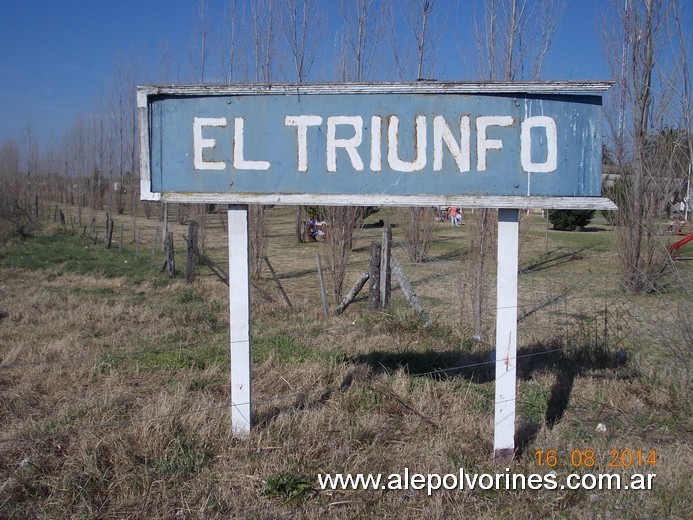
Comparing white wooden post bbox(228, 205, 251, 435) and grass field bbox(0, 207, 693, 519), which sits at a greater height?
white wooden post bbox(228, 205, 251, 435)

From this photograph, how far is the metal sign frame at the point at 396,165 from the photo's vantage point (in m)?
3.57

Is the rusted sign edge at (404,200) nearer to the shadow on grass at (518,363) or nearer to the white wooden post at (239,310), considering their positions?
the white wooden post at (239,310)

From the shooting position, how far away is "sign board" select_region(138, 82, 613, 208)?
11.7 ft

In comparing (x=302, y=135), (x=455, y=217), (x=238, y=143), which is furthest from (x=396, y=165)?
(x=455, y=217)

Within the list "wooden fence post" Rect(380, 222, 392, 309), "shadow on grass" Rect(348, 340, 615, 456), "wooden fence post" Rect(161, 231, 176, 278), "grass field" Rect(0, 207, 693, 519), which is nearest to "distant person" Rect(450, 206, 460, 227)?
"wooden fence post" Rect(161, 231, 176, 278)

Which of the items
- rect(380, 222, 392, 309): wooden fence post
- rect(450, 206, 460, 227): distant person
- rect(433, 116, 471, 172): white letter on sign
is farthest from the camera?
rect(450, 206, 460, 227): distant person

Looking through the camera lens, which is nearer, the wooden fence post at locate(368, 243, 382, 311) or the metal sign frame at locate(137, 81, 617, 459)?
the metal sign frame at locate(137, 81, 617, 459)

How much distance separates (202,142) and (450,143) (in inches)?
58.8

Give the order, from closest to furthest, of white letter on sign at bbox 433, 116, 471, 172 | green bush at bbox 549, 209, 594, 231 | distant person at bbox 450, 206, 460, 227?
1. white letter on sign at bbox 433, 116, 471, 172
2. green bush at bbox 549, 209, 594, 231
3. distant person at bbox 450, 206, 460, 227

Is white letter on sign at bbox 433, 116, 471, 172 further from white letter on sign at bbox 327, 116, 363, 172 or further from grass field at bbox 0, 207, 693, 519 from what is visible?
grass field at bbox 0, 207, 693, 519

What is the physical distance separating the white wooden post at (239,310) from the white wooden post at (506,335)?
4.91ft
